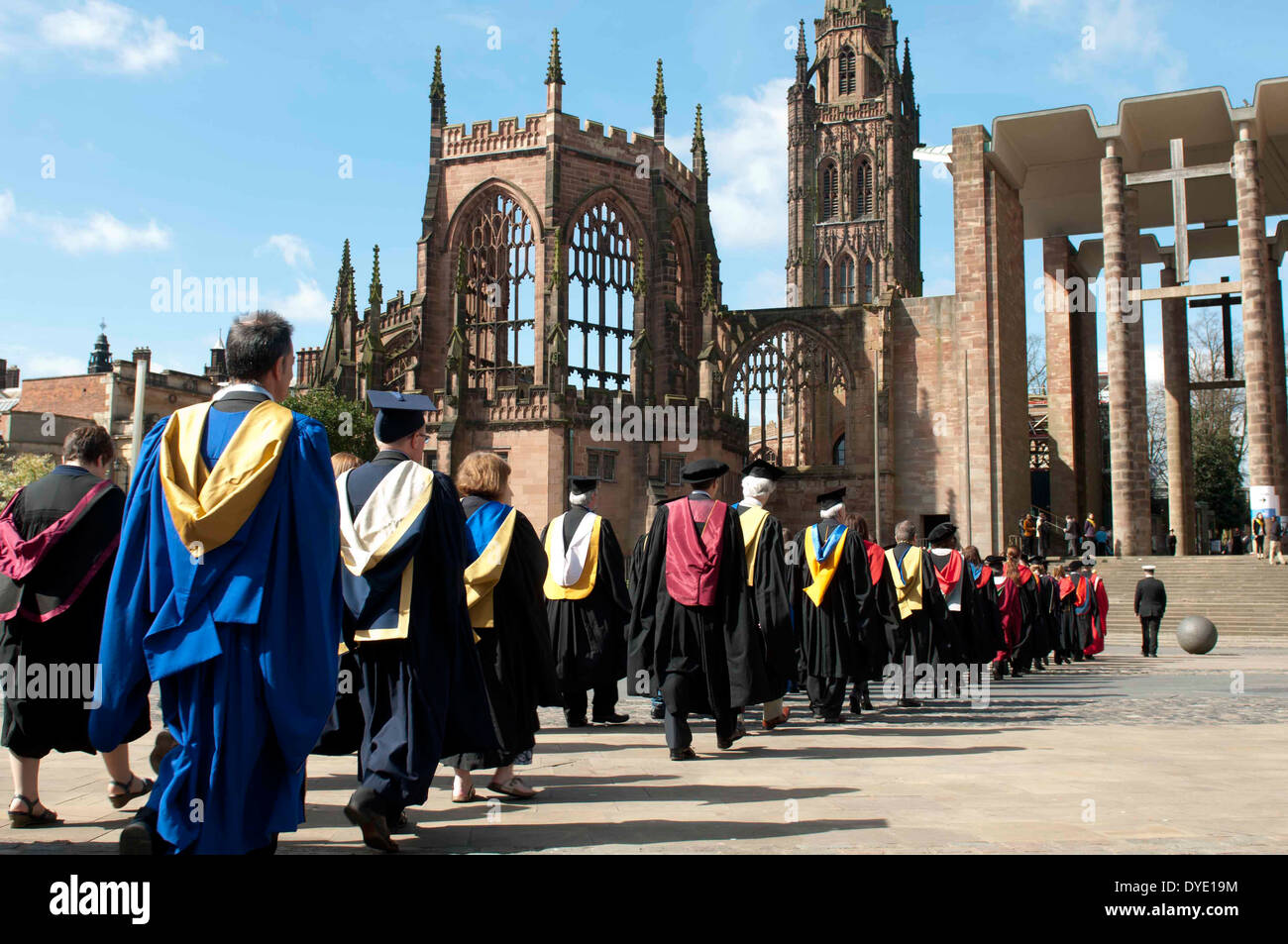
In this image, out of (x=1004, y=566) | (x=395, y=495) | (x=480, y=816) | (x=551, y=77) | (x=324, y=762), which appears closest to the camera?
(x=395, y=495)

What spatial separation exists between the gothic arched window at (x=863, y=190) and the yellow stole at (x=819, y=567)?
6886cm

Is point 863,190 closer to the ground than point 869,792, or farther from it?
farther from it

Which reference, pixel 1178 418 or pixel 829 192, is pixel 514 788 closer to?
pixel 1178 418

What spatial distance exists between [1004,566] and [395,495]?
12.7m

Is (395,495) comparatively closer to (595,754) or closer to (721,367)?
(595,754)

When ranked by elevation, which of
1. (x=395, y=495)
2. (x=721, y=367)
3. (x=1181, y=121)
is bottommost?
(x=395, y=495)

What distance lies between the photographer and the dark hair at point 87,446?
5699 mm

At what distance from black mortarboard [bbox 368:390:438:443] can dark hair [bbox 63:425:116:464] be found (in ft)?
5.10

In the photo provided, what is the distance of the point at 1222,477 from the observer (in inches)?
1866

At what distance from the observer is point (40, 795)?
19.5 feet

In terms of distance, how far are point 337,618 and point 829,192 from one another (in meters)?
76.1

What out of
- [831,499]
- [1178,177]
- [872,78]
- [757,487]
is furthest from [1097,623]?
[872,78]
